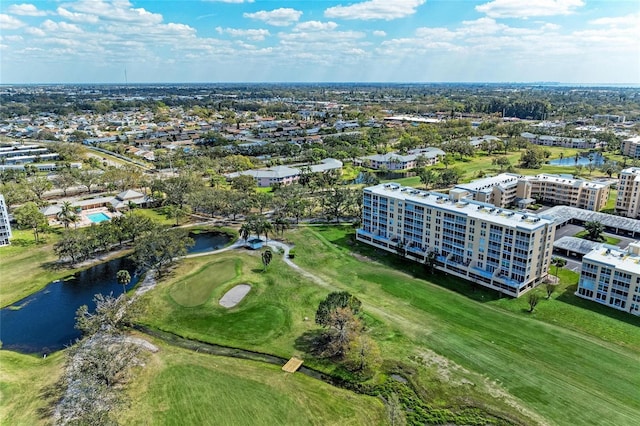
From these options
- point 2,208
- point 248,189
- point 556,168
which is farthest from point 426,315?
point 556,168

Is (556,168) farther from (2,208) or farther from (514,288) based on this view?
(2,208)

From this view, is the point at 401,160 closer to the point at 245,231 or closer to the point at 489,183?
the point at 489,183

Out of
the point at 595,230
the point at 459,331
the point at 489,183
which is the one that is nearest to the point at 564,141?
the point at 489,183

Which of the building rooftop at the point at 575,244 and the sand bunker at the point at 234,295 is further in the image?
the building rooftop at the point at 575,244

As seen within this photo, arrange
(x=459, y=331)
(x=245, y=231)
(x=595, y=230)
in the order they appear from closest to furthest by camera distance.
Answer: (x=459, y=331)
(x=595, y=230)
(x=245, y=231)

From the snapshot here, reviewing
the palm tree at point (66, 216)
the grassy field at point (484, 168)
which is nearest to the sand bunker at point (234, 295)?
the palm tree at point (66, 216)

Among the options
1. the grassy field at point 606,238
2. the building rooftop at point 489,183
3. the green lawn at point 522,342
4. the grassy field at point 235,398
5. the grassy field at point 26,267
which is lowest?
the grassy field at point 235,398

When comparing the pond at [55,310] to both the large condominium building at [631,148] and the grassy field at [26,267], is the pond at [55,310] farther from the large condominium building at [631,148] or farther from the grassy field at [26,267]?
the large condominium building at [631,148]
